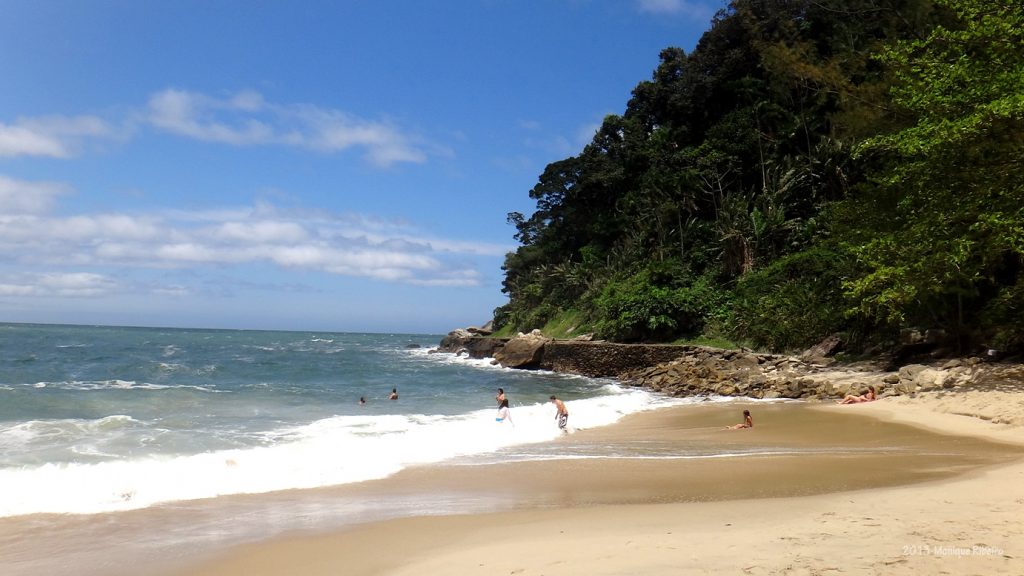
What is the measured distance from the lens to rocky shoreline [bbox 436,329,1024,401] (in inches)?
636

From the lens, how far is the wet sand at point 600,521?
5195 mm

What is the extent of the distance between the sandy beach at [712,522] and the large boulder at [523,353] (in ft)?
89.9

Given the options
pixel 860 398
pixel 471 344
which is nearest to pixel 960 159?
pixel 860 398

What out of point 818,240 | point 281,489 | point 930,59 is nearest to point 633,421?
point 281,489

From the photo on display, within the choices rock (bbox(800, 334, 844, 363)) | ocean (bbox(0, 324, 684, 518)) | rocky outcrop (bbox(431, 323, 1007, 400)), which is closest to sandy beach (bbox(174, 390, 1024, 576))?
ocean (bbox(0, 324, 684, 518))

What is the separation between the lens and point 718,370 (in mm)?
24750

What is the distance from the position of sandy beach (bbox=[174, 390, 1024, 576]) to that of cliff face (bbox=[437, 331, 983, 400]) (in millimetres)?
6044

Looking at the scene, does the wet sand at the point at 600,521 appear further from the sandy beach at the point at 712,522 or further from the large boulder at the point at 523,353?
the large boulder at the point at 523,353

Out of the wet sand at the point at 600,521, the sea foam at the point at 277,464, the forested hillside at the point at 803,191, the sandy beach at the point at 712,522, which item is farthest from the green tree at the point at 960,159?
the sea foam at the point at 277,464

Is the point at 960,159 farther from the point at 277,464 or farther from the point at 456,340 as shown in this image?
the point at 456,340

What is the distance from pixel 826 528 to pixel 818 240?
29.5m

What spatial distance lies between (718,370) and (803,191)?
17.2 metres

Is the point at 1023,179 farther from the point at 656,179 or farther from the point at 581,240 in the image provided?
the point at 581,240

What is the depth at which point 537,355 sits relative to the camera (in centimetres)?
3841
